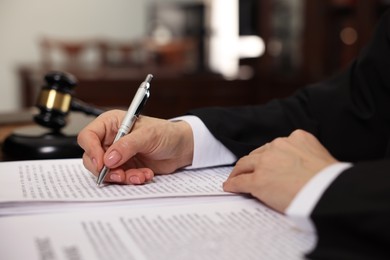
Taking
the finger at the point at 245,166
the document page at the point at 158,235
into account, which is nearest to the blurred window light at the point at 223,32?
the finger at the point at 245,166

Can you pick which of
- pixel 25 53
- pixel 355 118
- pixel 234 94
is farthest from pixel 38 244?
pixel 25 53

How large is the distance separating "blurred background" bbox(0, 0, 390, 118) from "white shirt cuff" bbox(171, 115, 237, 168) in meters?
2.32

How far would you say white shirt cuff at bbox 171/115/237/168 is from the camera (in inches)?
36.9

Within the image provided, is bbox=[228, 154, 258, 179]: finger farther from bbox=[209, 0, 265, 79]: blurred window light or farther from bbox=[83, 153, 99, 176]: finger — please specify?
bbox=[209, 0, 265, 79]: blurred window light

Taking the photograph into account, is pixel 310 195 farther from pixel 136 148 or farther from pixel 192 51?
pixel 192 51

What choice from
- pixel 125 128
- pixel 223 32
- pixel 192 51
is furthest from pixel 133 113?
pixel 223 32

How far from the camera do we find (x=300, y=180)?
64 centimetres

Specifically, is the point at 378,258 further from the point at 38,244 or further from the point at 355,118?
the point at 355,118

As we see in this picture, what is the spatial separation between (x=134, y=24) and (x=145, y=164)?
628 cm

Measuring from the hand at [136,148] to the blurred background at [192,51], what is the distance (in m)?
2.37

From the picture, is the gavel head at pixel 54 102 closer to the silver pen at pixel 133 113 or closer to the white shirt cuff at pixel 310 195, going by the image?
the silver pen at pixel 133 113

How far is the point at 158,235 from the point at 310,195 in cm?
17

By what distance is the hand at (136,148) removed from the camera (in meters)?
0.79

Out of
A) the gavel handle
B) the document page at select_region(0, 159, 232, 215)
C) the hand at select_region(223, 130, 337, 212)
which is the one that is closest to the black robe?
the document page at select_region(0, 159, 232, 215)
